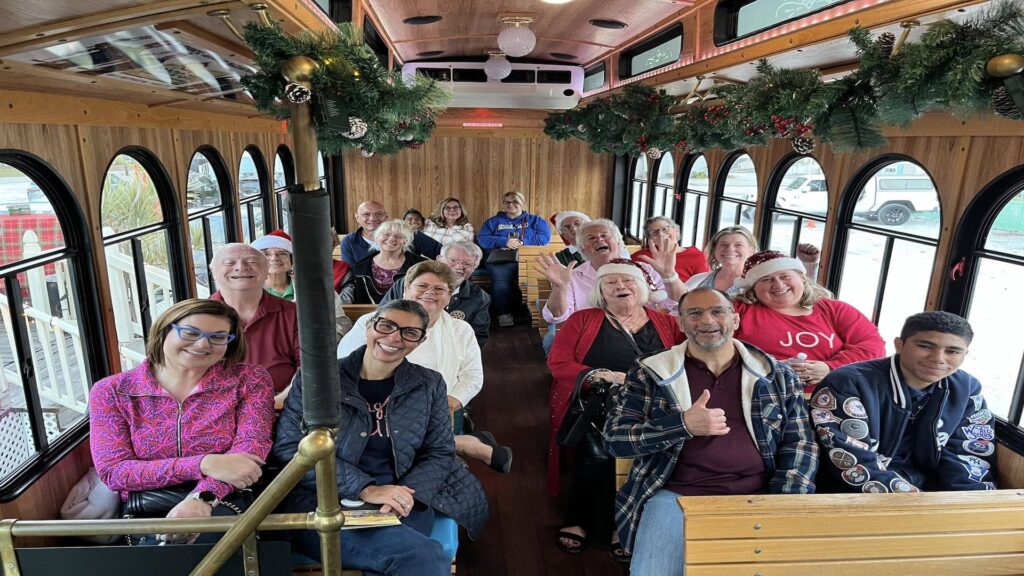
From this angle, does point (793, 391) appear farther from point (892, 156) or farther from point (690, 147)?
point (690, 147)

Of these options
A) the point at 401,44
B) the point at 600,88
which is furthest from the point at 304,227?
the point at 600,88

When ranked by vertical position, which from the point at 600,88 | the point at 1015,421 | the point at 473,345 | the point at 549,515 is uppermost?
the point at 600,88

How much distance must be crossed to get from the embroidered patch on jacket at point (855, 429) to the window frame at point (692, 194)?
476 centimetres

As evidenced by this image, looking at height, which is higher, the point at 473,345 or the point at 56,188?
the point at 56,188

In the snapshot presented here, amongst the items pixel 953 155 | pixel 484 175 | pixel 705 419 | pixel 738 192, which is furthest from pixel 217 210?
pixel 484 175

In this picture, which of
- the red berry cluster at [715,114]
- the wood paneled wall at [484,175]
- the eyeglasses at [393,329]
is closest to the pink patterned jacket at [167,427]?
the eyeglasses at [393,329]

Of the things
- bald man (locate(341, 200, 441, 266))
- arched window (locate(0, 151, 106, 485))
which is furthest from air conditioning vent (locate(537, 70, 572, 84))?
arched window (locate(0, 151, 106, 485))

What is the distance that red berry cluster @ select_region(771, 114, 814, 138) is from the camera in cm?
268

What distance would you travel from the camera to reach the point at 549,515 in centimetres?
316

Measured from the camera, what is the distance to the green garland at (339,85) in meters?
1.29

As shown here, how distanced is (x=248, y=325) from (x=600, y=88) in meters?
4.09

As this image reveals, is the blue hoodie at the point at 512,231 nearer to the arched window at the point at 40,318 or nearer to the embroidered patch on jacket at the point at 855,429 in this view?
the arched window at the point at 40,318

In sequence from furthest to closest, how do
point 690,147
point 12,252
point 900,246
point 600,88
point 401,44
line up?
point 600,88 → point 401,44 → point 690,147 → point 900,246 → point 12,252

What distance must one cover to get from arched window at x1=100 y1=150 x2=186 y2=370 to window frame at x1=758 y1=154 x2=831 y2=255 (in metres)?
4.83
